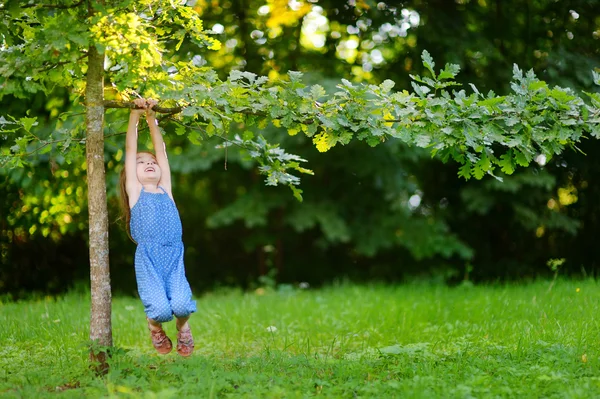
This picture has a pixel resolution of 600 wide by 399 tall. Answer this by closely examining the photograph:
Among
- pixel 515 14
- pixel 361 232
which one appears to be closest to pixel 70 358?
pixel 361 232

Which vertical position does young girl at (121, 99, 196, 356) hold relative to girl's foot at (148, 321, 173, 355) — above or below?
above

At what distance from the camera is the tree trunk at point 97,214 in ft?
15.4

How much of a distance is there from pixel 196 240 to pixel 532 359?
329 inches

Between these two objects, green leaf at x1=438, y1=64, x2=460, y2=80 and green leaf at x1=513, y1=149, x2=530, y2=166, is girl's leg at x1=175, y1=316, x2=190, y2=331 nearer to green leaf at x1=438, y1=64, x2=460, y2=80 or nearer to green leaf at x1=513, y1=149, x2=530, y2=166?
green leaf at x1=438, y1=64, x2=460, y2=80

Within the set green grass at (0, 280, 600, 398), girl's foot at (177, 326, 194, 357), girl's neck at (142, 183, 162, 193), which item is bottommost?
green grass at (0, 280, 600, 398)

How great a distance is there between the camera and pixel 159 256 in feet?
15.5

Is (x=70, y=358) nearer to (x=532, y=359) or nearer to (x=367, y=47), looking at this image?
(x=532, y=359)

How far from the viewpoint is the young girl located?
15.1ft

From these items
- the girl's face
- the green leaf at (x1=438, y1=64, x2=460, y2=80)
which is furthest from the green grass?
the green leaf at (x1=438, y1=64, x2=460, y2=80)

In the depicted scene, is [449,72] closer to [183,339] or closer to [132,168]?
[132,168]

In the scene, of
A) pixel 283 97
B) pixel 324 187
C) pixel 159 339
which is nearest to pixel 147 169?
pixel 283 97

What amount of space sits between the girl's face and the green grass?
1.20m

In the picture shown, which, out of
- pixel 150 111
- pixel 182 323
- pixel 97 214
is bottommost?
pixel 182 323

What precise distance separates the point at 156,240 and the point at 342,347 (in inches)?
77.0
